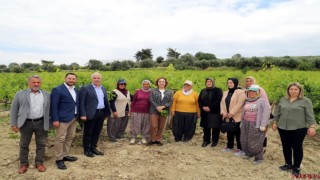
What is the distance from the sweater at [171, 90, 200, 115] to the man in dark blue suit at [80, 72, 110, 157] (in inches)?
66.0

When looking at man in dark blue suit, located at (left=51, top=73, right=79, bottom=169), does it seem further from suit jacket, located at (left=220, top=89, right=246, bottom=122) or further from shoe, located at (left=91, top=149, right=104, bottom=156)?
suit jacket, located at (left=220, top=89, right=246, bottom=122)

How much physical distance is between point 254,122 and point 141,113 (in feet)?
8.55

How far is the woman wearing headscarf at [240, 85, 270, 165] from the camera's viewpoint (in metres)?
5.11

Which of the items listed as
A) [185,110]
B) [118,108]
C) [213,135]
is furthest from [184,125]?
[118,108]

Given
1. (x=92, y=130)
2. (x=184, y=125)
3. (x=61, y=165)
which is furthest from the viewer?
(x=184, y=125)

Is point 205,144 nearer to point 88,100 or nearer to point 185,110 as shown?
point 185,110

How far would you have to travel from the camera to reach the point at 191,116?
6.53m

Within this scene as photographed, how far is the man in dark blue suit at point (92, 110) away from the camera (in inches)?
205

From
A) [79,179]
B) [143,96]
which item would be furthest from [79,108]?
[143,96]

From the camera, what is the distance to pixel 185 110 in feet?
21.3

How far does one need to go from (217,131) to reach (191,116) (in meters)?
0.70

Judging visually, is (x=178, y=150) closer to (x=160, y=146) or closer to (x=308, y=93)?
(x=160, y=146)

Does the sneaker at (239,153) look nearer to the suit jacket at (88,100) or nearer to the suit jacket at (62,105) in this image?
the suit jacket at (88,100)

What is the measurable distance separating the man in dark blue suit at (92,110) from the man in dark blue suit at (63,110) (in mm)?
182
